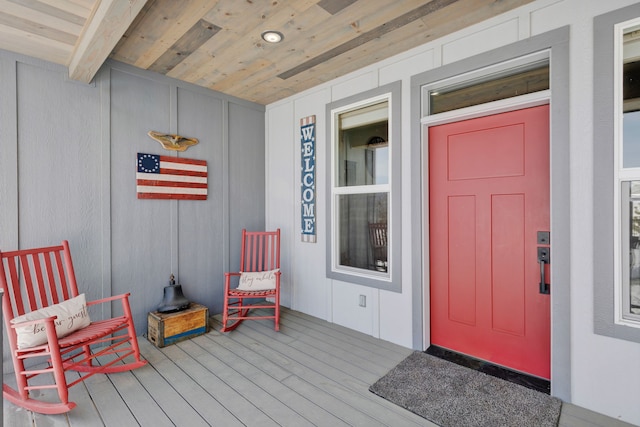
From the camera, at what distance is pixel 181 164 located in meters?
3.41

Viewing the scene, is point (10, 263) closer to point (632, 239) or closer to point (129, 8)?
point (129, 8)

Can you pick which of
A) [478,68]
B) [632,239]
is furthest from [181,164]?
[632,239]

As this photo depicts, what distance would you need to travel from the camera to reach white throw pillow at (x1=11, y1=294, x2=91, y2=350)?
6.63 feet

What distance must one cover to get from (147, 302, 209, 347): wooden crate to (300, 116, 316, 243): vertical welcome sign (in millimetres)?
1410

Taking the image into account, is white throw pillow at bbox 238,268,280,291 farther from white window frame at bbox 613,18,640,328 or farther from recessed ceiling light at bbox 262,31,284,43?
white window frame at bbox 613,18,640,328

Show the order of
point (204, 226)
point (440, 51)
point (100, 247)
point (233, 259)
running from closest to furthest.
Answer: point (440, 51) → point (100, 247) → point (204, 226) → point (233, 259)

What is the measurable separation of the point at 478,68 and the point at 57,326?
363cm

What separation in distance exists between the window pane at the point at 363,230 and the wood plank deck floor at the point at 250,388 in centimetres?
76

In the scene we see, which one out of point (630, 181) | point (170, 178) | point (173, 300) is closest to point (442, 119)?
point (630, 181)

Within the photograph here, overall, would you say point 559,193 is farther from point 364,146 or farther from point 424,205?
point 364,146

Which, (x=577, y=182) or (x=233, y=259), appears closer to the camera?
(x=577, y=182)

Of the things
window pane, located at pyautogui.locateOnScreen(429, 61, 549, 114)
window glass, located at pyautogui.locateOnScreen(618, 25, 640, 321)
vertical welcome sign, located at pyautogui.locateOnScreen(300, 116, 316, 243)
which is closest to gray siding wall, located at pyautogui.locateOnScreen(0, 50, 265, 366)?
vertical welcome sign, located at pyautogui.locateOnScreen(300, 116, 316, 243)

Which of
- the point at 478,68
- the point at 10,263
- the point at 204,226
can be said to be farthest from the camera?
the point at 204,226

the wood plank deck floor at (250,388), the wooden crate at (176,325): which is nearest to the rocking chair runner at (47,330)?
the wood plank deck floor at (250,388)
